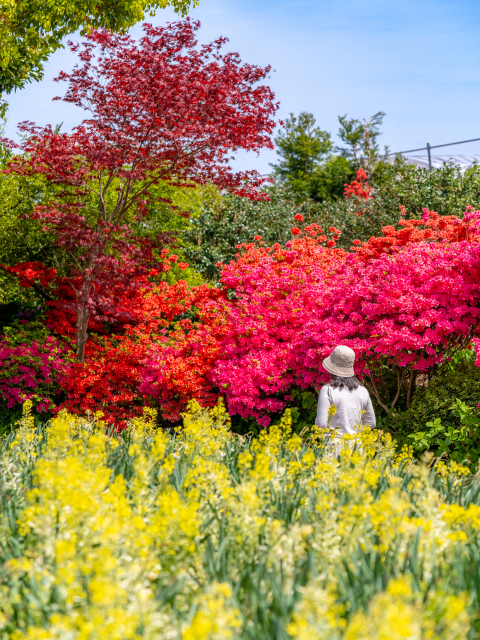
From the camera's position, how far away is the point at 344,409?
204 inches

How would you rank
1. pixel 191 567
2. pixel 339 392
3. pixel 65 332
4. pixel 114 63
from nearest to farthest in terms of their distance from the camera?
pixel 191 567, pixel 339 392, pixel 114 63, pixel 65 332

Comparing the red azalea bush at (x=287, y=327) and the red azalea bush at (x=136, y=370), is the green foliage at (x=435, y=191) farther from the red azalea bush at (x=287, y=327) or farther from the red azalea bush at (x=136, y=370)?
the red azalea bush at (x=136, y=370)

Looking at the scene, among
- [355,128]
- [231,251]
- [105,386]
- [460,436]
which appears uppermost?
[355,128]

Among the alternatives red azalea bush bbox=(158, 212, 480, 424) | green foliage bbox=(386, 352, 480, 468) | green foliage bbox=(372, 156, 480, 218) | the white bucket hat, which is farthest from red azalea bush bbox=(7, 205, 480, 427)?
green foliage bbox=(372, 156, 480, 218)

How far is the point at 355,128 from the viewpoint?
1115 inches

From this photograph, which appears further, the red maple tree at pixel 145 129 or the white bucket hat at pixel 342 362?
the red maple tree at pixel 145 129

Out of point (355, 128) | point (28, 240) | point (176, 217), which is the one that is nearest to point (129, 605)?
point (28, 240)

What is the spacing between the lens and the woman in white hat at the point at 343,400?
516cm

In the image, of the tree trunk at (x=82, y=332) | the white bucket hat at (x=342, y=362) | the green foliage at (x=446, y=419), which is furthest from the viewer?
the tree trunk at (x=82, y=332)

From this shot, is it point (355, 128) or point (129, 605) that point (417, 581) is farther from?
point (355, 128)

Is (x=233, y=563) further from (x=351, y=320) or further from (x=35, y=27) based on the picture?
(x=35, y=27)

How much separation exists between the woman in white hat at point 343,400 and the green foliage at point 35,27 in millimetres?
7518

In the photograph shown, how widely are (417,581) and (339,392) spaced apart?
9.73 feet

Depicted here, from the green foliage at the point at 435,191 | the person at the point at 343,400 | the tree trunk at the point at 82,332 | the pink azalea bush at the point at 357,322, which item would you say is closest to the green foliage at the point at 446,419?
the pink azalea bush at the point at 357,322
